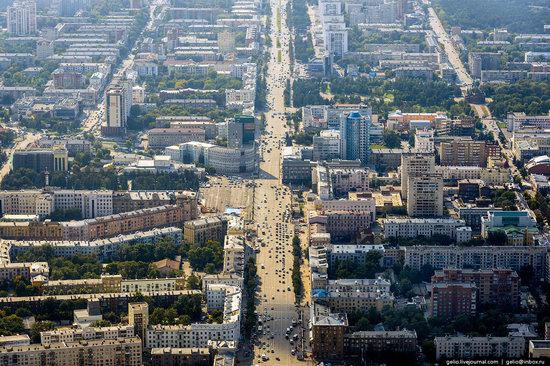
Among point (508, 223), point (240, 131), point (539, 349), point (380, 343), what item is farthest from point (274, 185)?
point (539, 349)

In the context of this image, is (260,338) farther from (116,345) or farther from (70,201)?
(70,201)

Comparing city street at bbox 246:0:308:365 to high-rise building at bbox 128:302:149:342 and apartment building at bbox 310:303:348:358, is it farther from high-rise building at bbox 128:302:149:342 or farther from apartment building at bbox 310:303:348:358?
high-rise building at bbox 128:302:149:342

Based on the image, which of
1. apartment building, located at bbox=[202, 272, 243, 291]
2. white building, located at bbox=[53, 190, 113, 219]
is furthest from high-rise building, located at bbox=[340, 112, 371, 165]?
apartment building, located at bbox=[202, 272, 243, 291]

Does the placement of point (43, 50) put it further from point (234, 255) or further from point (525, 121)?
point (234, 255)

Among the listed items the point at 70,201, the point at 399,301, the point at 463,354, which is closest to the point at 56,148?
the point at 70,201

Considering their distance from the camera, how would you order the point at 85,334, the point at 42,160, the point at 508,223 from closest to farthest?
the point at 85,334 < the point at 508,223 < the point at 42,160

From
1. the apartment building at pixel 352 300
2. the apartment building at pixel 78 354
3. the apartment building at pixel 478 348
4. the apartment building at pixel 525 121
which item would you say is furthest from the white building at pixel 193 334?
the apartment building at pixel 525 121

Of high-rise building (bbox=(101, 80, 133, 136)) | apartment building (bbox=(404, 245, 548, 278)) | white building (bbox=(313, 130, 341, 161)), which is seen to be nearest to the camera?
apartment building (bbox=(404, 245, 548, 278))
